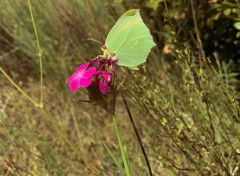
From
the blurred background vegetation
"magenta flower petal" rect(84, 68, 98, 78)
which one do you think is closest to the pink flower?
"magenta flower petal" rect(84, 68, 98, 78)

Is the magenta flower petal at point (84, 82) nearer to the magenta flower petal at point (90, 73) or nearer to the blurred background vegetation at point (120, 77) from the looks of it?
the magenta flower petal at point (90, 73)

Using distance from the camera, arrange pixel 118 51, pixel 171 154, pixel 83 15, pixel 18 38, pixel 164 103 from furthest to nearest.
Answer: pixel 18 38 → pixel 83 15 → pixel 171 154 → pixel 164 103 → pixel 118 51

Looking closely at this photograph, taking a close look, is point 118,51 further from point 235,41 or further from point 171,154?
point 235,41

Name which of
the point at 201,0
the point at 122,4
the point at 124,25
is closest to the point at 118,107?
the point at 122,4

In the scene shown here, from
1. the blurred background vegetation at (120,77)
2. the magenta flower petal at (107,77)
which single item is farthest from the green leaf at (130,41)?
the blurred background vegetation at (120,77)

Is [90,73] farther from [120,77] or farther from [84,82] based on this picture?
[120,77]

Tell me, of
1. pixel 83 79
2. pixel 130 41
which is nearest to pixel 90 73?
pixel 83 79
